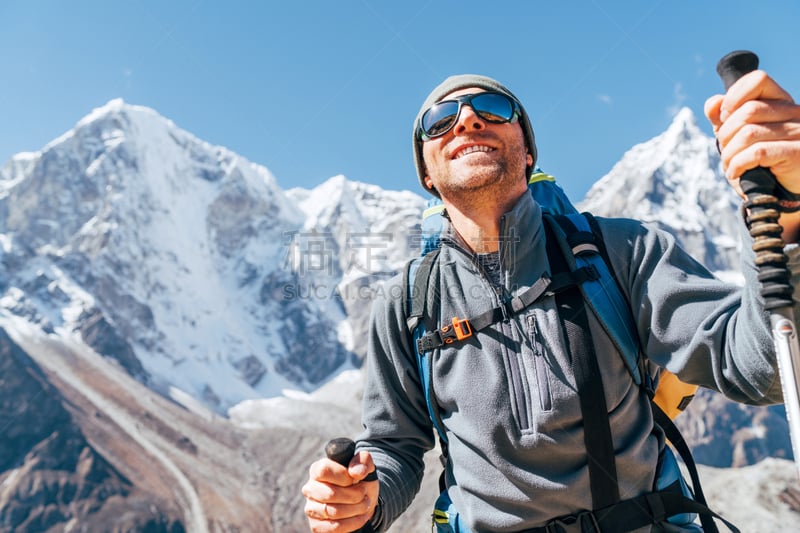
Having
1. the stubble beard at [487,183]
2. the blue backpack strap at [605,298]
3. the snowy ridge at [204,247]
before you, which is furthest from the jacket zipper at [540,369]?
the snowy ridge at [204,247]

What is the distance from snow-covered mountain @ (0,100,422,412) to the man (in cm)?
9353

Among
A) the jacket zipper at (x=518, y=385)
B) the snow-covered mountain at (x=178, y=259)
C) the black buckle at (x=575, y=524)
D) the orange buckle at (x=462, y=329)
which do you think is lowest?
the black buckle at (x=575, y=524)

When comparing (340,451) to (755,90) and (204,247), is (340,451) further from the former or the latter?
(204,247)

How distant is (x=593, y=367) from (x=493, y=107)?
153cm

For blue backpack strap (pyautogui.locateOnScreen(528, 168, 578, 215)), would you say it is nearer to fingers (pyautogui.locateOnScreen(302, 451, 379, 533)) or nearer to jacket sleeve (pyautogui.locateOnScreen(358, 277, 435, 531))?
jacket sleeve (pyautogui.locateOnScreen(358, 277, 435, 531))

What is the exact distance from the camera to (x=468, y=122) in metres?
3.13

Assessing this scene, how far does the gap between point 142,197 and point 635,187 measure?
125366 millimetres

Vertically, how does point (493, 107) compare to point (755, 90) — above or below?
above

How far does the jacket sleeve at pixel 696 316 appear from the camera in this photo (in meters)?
1.90

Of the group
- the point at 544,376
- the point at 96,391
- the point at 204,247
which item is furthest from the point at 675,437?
the point at 204,247

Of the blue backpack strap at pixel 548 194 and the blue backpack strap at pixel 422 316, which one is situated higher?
the blue backpack strap at pixel 548 194

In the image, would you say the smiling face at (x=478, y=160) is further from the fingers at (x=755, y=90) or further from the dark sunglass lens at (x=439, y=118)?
the fingers at (x=755, y=90)

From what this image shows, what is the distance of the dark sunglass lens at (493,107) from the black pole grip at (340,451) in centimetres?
185

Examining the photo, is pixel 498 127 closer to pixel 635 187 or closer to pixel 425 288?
pixel 425 288
